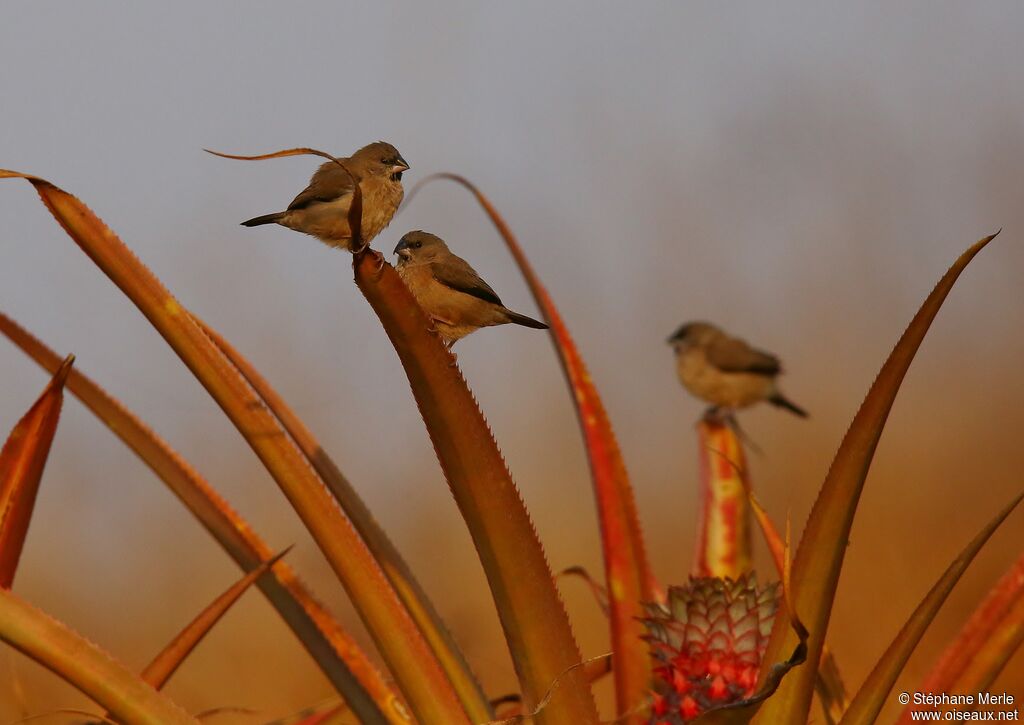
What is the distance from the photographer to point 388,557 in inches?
70.9

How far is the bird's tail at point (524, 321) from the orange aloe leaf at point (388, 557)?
681 millimetres

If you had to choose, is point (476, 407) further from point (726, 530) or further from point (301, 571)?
point (301, 571)

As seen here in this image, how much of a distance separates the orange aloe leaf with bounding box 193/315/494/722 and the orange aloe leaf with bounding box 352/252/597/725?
0.26 meters

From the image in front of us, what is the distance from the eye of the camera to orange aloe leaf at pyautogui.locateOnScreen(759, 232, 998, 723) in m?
1.39

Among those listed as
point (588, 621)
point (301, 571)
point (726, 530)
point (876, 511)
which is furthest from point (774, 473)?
point (726, 530)

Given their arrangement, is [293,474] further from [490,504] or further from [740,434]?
[740,434]

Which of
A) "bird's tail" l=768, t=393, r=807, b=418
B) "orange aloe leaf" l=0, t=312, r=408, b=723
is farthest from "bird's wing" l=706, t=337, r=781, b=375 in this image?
"orange aloe leaf" l=0, t=312, r=408, b=723

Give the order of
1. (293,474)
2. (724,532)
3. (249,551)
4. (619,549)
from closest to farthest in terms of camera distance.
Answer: (293,474), (249,551), (619,549), (724,532)

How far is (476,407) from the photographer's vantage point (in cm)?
139

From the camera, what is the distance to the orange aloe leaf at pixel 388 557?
1.74 metres

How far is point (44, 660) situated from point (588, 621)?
3.51m

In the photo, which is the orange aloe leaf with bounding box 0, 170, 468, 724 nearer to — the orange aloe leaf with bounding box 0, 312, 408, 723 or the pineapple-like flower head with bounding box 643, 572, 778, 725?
the orange aloe leaf with bounding box 0, 312, 408, 723

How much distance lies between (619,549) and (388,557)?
1.41 feet

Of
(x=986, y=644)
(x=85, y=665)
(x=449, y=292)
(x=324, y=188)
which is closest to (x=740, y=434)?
(x=324, y=188)
